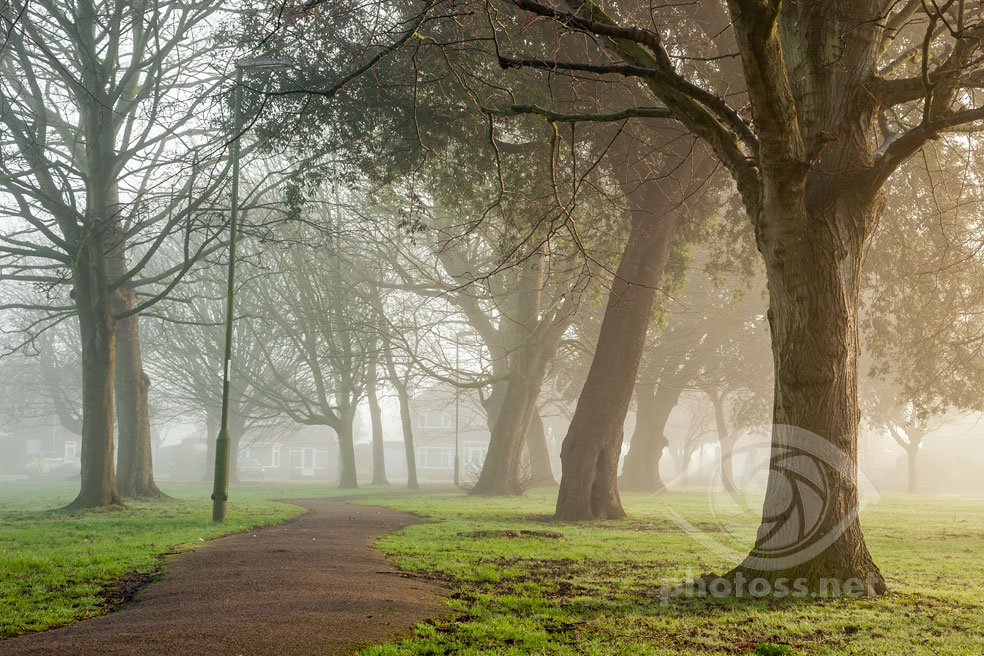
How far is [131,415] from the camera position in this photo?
2059 centimetres

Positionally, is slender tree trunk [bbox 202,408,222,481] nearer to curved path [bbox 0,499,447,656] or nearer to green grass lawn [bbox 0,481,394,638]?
green grass lawn [bbox 0,481,394,638]

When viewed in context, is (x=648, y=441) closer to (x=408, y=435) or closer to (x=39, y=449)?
(x=408, y=435)

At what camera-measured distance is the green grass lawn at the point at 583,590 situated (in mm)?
5145

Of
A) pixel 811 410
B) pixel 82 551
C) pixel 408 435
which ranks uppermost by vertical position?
pixel 811 410

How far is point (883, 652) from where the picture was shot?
493 cm

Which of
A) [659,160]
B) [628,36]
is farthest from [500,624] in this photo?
[659,160]

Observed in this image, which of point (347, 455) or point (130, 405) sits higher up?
point (130, 405)

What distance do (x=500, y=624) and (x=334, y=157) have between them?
11976mm

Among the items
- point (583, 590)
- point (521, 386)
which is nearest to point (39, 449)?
point (521, 386)

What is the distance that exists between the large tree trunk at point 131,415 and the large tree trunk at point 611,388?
38.1 feet

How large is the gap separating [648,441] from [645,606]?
2860cm

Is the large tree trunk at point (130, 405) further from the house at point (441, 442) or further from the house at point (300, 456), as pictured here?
the house at point (300, 456)

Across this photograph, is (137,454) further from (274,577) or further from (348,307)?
(274,577)

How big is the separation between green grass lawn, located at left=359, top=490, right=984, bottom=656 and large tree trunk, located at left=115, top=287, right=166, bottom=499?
11499mm
